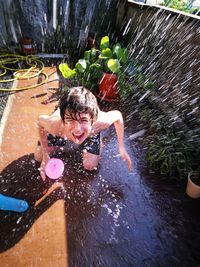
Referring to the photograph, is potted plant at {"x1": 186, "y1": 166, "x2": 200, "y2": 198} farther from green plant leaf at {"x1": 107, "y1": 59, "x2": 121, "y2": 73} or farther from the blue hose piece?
green plant leaf at {"x1": 107, "y1": 59, "x2": 121, "y2": 73}

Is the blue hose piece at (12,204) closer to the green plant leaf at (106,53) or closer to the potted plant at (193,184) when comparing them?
the potted plant at (193,184)

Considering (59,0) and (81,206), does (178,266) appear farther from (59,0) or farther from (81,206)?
(59,0)

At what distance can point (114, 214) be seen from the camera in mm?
2801

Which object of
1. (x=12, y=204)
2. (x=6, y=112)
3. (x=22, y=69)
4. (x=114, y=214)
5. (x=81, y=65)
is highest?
(x=81, y=65)

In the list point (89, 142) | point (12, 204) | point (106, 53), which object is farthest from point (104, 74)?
point (12, 204)

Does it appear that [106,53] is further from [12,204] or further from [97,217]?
[12,204]

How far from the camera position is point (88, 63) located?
515 centimetres

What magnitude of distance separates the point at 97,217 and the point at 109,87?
9.93 feet

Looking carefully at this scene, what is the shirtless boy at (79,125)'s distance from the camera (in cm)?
246

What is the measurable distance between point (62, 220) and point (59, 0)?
7589 millimetres

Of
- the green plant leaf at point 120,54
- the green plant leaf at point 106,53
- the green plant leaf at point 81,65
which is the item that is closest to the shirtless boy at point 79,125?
the green plant leaf at point 81,65

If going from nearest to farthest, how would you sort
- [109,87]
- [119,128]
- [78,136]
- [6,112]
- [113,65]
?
[78,136] → [119,128] → [6,112] → [113,65] → [109,87]

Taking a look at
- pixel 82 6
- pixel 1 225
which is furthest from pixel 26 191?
pixel 82 6

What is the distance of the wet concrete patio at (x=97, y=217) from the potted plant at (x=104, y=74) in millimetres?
1783
